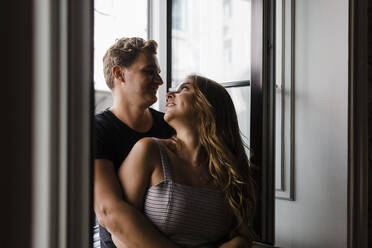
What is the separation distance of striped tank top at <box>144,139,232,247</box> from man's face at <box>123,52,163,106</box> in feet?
0.98

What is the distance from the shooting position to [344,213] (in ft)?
4.78

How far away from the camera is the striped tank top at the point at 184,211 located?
955mm

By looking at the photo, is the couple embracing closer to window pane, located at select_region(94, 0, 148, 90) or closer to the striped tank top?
the striped tank top

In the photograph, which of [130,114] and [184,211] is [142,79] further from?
[184,211]

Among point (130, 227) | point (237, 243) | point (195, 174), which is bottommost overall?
point (237, 243)

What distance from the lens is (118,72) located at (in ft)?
4.06

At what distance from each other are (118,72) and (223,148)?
0.50 m

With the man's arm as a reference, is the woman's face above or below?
above

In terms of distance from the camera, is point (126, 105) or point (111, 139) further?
point (126, 105)

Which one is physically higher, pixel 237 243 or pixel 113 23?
pixel 113 23

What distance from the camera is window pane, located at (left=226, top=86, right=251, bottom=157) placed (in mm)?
1417

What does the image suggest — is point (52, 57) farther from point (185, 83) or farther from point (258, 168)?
point (258, 168)
